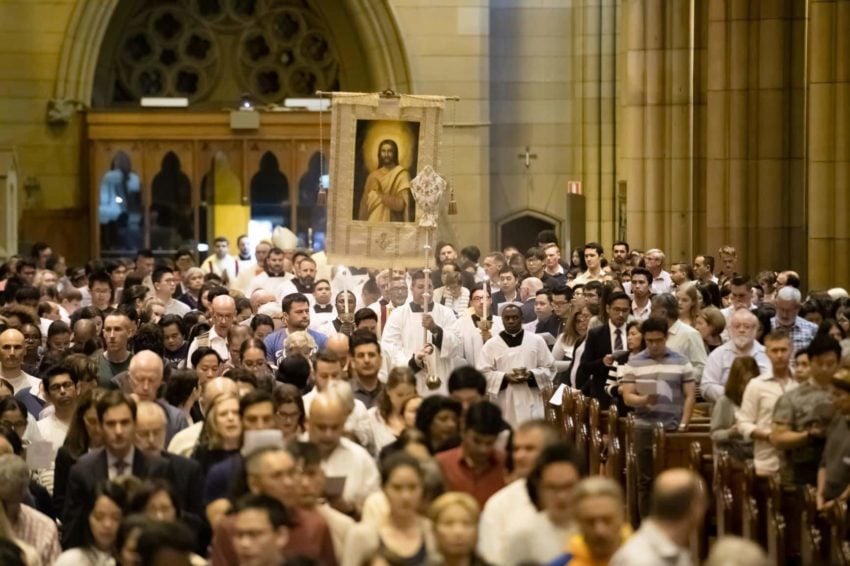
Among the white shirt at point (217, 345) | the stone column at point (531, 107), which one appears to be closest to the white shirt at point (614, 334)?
the white shirt at point (217, 345)

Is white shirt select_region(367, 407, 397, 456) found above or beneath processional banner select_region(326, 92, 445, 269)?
beneath

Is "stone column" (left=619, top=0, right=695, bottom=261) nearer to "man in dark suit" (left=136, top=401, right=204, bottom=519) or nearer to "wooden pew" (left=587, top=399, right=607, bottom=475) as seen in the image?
"wooden pew" (left=587, top=399, right=607, bottom=475)

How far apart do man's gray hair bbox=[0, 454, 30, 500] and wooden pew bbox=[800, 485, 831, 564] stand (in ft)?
13.4

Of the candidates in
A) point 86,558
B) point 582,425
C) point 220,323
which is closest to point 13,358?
point 220,323

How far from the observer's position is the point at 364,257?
19.0 metres

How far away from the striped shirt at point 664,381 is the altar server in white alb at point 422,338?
7.27 feet

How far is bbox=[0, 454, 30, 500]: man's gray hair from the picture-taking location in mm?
10594

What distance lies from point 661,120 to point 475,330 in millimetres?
10680

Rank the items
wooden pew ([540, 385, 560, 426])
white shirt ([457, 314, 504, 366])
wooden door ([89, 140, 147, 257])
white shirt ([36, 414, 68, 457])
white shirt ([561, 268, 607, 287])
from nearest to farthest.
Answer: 1. white shirt ([36, 414, 68, 457])
2. wooden pew ([540, 385, 560, 426])
3. white shirt ([457, 314, 504, 366])
4. white shirt ([561, 268, 607, 287])
5. wooden door ([89, 140, 147, 257])

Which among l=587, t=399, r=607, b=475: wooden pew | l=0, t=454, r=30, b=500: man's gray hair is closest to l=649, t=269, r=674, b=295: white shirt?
l=587, t=399, r=607, b=475: wooden pew

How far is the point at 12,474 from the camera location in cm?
1063

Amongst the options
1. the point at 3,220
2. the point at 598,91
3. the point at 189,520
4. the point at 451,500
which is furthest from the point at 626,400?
the point at 598,91

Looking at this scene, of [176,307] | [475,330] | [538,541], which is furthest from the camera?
[176,307]

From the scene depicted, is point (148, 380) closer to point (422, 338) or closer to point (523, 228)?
point (422, 338)
